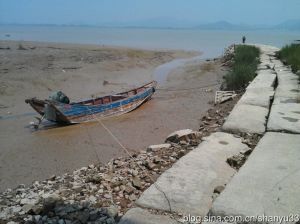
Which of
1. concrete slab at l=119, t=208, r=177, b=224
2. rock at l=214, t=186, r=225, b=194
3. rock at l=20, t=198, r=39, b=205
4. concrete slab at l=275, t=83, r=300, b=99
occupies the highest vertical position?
concrete slab at l=275, t=83, r=300, b=99

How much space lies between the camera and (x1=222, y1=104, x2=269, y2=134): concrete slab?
6057mm

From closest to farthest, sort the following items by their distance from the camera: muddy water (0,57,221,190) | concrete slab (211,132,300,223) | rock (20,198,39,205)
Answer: concrete slab (211,132,300,223), rock (20,198,39,205), muddy water (0,57,221,190)

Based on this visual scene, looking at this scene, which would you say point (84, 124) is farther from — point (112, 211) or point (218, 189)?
point (218, 189)

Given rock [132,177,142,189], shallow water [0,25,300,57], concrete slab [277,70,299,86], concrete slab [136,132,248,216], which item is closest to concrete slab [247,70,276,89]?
concrete slab [277,70,299,86]

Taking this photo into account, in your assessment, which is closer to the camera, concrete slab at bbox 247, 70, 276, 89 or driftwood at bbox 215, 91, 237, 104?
concrete slab at bbox 247, 70, 276, 89

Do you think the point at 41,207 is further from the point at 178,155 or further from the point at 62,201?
the point at 178,155

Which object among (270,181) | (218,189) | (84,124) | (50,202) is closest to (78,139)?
(84,124)

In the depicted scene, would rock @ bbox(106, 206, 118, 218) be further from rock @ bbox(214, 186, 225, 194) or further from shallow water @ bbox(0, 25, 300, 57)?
shallow water @ bbox(0, 25, 300, 57)

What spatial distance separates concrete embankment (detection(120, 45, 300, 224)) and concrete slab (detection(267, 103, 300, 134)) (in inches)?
0.6

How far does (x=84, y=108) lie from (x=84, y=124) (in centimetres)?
49

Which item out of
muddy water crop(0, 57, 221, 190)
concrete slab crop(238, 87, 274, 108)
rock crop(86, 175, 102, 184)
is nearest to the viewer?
rock crop(86, 175, 102, 184)

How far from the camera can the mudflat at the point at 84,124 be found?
7387 mm

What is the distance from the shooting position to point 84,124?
10156mm

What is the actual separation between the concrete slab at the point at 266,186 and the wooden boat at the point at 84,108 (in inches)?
252
